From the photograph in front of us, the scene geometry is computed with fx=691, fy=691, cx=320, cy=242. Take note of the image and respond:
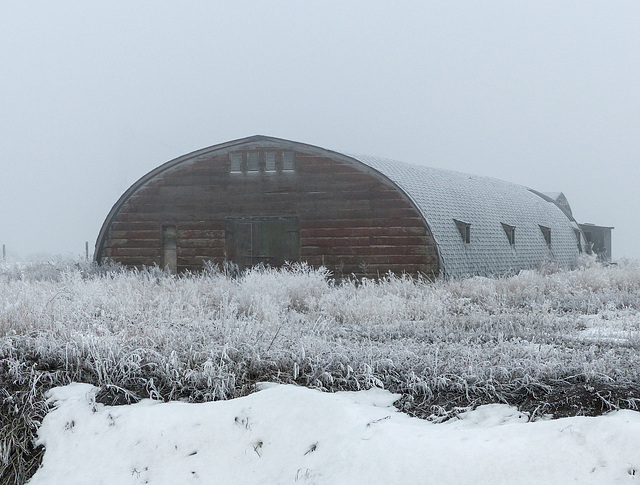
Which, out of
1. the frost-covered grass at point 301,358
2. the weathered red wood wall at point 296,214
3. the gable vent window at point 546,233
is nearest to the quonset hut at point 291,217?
the weathered red wood wall at point 296,214

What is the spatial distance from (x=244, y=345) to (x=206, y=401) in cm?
90

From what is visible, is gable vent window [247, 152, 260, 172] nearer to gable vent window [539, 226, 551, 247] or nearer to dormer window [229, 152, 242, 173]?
dormer window [229, 152, 242, 173]

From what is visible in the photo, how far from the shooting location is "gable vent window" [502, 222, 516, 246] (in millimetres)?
22353

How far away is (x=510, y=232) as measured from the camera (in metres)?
22.5

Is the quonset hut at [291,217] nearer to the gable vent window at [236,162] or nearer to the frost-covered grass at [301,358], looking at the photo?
the gable vent window at [236,162]

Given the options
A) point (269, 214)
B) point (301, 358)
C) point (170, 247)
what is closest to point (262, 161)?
point (269, 214)

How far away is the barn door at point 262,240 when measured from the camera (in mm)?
18703

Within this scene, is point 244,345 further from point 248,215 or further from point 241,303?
point 248,215

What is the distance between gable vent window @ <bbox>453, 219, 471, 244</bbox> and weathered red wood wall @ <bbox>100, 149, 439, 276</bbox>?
206cm

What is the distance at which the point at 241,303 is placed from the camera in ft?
36.0

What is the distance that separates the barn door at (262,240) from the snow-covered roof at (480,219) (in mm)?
2773

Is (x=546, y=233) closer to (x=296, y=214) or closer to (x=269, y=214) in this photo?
(x=296, y=214)

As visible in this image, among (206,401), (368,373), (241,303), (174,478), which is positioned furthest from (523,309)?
(174,478)

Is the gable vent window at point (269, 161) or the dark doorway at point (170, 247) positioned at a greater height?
the gable vent window at point (269, 161)
